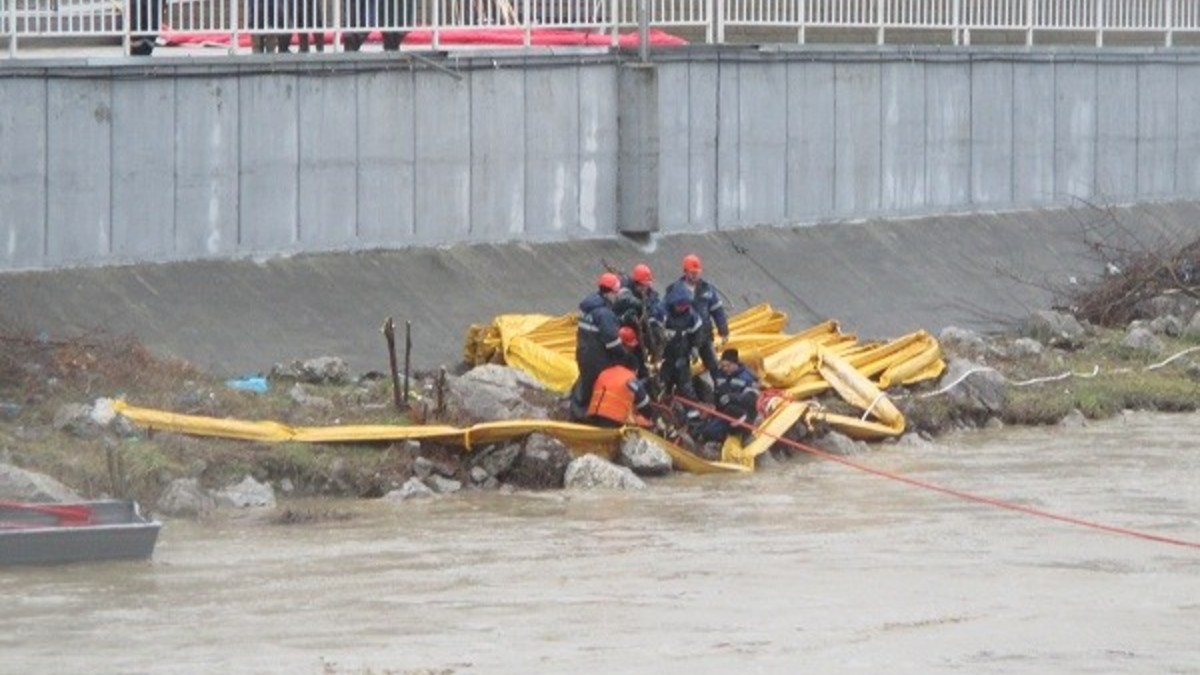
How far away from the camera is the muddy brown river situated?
48.0 ft

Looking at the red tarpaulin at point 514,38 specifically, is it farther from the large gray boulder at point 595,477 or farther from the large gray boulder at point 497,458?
the large gray boulder at point 595,477

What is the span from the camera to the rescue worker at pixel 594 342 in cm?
2169

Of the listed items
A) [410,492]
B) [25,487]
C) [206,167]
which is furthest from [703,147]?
[25,487]

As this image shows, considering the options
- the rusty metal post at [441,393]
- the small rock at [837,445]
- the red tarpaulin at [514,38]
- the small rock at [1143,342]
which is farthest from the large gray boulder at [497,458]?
the small rock at [1143,342]

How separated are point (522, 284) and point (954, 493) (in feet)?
20.9

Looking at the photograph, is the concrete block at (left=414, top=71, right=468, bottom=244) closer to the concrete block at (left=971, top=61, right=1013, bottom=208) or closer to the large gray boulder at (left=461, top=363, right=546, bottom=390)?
the large gray boulder at (left=461, top=363, right=546, bottom=390)

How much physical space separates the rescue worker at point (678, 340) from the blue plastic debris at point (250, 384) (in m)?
3.19

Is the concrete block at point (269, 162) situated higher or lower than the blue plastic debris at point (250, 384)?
higher

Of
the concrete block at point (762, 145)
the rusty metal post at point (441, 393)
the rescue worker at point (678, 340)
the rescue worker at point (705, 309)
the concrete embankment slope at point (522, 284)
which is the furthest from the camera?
the concrete block at point (762, 145)

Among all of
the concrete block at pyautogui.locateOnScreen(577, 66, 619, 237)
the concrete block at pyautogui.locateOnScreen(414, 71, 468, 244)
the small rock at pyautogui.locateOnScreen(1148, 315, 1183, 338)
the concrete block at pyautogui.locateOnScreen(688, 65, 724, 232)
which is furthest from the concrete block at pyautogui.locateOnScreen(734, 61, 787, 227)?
the small rock at pyautogui.locateOnScreen(1148, 315, 1183, 338)

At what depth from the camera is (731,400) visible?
22.2 meters

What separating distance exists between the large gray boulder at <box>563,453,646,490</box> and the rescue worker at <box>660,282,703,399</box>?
4.65 feet

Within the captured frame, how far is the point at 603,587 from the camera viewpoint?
55.0ft

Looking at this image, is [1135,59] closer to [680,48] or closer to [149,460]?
[680,48]
